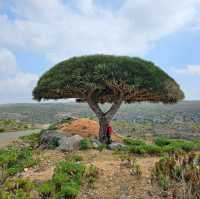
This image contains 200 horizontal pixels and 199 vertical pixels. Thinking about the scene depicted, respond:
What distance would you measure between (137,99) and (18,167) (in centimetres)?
905

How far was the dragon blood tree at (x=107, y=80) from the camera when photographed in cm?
1346

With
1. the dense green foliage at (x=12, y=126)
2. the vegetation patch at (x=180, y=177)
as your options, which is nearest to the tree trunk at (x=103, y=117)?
the vegetation patch at (x=180, y=177)

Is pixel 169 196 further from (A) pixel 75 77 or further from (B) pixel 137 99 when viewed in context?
(B) pixel 137 99

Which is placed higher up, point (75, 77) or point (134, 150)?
point (75, 77)

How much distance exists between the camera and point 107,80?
1332cm

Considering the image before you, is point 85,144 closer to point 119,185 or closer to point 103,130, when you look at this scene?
point 103,130

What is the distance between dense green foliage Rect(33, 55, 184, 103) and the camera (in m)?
13.4

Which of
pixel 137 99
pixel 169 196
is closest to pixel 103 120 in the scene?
pixel 137 99

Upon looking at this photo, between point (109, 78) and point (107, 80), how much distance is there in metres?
0.13

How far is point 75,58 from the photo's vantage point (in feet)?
48.9

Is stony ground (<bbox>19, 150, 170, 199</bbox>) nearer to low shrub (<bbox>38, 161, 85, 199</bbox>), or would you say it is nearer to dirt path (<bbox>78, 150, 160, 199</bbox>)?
dirt path (<bbox>78, 150, 160, 199</bbox>)

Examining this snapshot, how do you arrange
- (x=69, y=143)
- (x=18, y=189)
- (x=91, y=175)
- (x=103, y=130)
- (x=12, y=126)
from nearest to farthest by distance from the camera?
(x=18, y=189) → (x=91, y=175) → (x=69, y=143) → (x=103, y=130) → (x=12, y=126)

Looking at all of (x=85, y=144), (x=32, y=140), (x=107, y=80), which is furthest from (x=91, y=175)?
(x=32, y=140)

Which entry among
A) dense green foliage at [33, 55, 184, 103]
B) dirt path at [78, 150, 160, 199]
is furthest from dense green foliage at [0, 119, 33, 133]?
dirt path at [78, 150, 160, 199]
